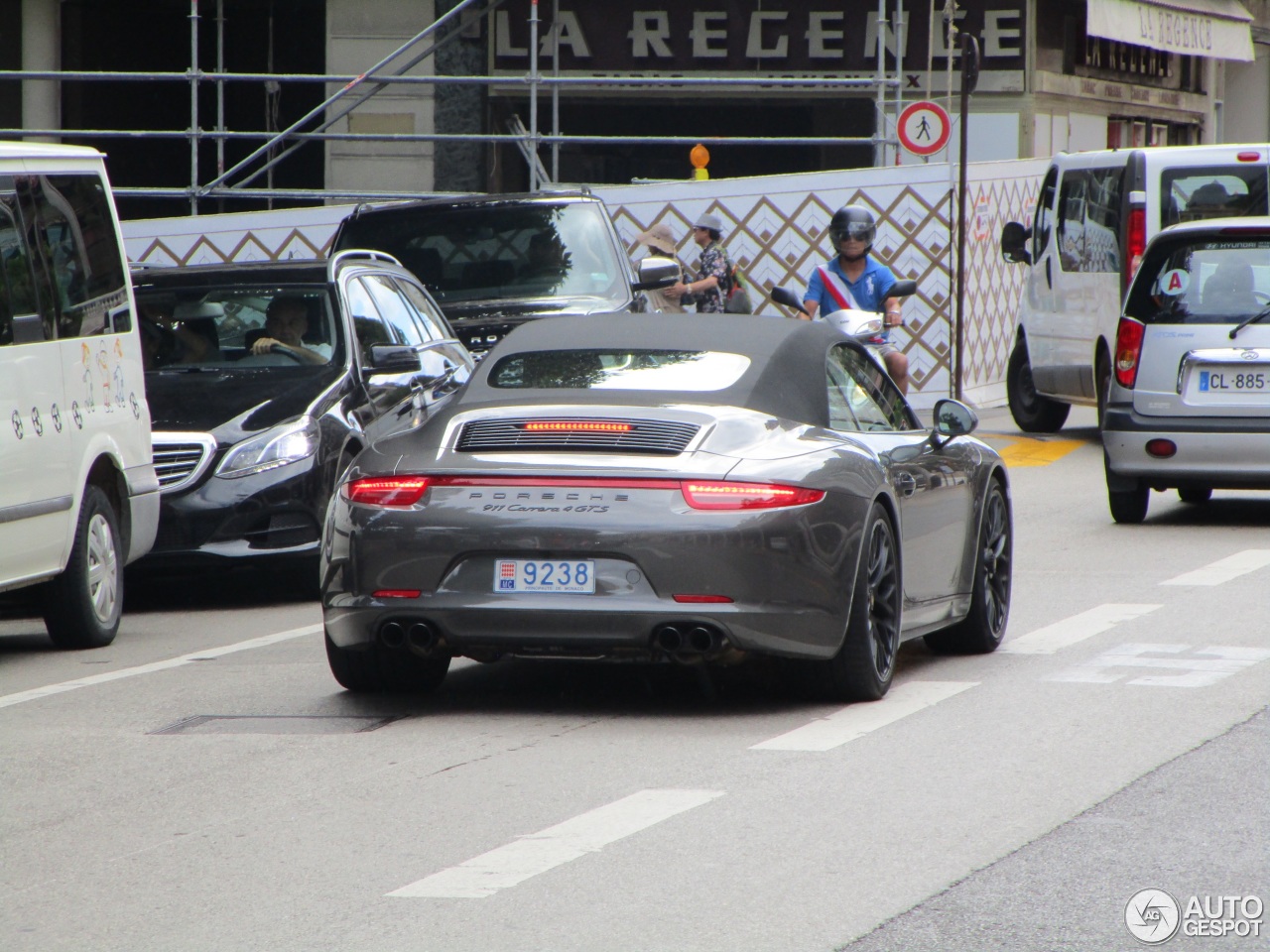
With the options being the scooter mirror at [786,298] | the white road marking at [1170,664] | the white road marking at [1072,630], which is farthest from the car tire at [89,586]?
the scooter mirror at [786,298]

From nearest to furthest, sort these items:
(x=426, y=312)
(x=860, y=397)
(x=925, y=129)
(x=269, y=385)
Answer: (x=860, y=397)
(x=269, y=385)
(x=426, y=312)
(x=925, y=129)

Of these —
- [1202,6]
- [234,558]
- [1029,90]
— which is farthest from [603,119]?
[234,558]

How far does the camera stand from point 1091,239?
19703mm

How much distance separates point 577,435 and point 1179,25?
28451 mm

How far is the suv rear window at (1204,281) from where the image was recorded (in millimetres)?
13828

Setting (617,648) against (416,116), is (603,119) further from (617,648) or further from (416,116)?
(617,648)

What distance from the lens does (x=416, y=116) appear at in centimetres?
2883

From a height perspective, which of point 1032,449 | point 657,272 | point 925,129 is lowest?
point 1032,449

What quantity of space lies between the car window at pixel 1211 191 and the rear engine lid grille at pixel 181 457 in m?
10.0

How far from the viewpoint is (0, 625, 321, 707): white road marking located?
840 cm

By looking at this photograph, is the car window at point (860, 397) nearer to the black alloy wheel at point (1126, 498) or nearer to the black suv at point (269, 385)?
the black suv at point (269, 385)

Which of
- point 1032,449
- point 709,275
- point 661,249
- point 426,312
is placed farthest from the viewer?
point 661,249

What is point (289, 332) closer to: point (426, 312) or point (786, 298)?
point (426, 312)

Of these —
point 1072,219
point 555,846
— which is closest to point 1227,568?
point 555,846
